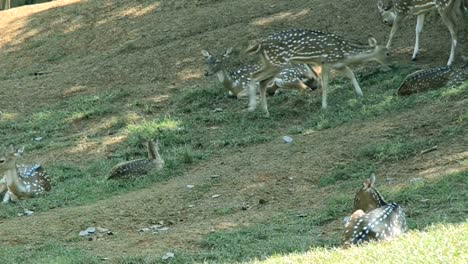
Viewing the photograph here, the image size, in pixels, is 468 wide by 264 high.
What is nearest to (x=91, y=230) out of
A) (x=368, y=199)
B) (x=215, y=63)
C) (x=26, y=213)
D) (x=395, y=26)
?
(x=26, y=213)

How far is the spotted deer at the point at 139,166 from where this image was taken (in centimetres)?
1349

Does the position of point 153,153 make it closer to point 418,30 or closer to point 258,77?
point 258,77

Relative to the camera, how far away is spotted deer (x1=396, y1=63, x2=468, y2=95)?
15.1 metres

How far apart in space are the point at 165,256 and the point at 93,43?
14591 millimetres

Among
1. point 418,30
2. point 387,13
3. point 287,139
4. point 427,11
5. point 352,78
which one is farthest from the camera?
point 387,13

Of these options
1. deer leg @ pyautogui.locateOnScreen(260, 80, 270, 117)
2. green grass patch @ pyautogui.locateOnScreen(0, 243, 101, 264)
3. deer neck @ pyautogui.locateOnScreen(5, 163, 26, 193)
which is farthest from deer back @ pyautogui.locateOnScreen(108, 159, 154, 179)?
deer leg @ pyautogui.locateOnScreen(260, 80, 270, 117)

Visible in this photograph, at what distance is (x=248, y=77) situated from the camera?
17.8 metres

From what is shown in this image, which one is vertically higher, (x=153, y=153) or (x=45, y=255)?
(x=45, y=255)

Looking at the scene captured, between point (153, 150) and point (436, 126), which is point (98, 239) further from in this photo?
point (436, 126)

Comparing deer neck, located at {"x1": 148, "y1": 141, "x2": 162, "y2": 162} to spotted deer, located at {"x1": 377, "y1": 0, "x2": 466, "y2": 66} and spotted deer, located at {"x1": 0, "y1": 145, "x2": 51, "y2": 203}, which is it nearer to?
spotted deer, located at {"x1": 0, "y1": 145, "x2": 51, "y2": 203}

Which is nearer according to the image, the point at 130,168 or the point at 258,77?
the point at 130,168

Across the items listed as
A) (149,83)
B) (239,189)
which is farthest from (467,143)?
(149,83)

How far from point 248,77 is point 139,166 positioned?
4.72 metres

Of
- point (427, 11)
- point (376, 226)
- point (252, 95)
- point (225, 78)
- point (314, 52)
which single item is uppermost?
point (376, 226)
